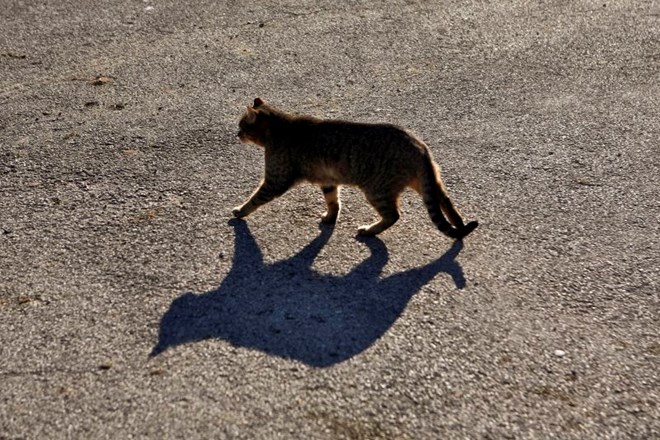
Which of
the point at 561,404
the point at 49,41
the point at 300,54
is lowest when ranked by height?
the point at 49,41

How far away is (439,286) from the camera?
16.0ft

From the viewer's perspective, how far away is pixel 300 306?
471 centimetres

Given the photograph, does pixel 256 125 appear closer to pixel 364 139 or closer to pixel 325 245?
pixel 364 139

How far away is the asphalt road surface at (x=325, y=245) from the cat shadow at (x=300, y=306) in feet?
0.05

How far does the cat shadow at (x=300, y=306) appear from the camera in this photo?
4402mm

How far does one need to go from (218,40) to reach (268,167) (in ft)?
11.6

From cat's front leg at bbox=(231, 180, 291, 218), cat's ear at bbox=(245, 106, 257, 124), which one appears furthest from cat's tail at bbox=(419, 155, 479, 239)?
cat's ear at bbox=(245, 106, 257, 124)

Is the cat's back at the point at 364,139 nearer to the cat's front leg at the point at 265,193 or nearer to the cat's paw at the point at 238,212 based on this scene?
the cat's front leg at the point at 265,193

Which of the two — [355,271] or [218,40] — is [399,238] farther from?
[218,40]

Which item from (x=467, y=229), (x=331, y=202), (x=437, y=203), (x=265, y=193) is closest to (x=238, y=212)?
(x=265, y=193)

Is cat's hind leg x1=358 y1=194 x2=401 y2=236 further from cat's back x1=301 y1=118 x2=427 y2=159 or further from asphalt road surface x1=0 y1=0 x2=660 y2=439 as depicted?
cat's back x1=301 y1=118 x2=427 y2=159

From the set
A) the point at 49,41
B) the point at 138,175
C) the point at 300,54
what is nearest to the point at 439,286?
the point at 138,175

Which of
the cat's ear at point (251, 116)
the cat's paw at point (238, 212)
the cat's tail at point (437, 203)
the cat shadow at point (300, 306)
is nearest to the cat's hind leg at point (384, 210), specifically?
the cat shadow at point (300, 306)

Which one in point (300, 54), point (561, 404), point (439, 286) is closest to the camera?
point (561, 404)
